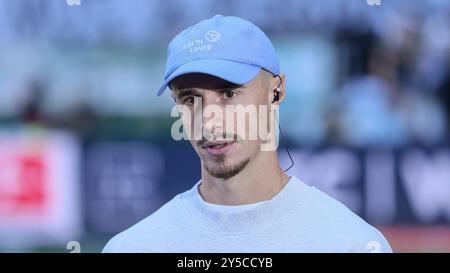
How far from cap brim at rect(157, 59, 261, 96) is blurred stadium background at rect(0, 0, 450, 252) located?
1.58 ft

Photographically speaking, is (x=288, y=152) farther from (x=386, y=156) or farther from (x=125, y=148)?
(x=125, y=148)

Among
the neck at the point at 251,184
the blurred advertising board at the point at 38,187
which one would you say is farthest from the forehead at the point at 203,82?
the blurred advertising board at the point at 38,187

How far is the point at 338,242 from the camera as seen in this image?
221cm

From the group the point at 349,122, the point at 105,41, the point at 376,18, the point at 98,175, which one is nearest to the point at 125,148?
the point at 98,175

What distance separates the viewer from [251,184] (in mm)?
2205

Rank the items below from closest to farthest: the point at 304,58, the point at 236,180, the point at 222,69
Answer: the point at 222,69
the point at 236,180
the point at 304,58

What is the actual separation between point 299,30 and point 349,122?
335mm

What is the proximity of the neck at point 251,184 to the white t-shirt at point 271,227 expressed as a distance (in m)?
0.02

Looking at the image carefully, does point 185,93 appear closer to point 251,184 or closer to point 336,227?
point 251,184

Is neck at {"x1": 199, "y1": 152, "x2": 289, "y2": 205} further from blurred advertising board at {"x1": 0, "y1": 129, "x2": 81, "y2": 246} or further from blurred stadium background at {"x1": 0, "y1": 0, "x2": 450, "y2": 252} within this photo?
blurred advertising board at {"x1": 0, "y1": 129, "x2": 81, "y2": 246}

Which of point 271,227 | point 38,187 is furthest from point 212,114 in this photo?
point 38,187

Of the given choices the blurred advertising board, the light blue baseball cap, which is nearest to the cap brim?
the light blue baseball cap

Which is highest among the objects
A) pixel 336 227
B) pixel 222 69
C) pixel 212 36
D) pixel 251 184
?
pixel 212 36

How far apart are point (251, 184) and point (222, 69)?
0.34 metres
